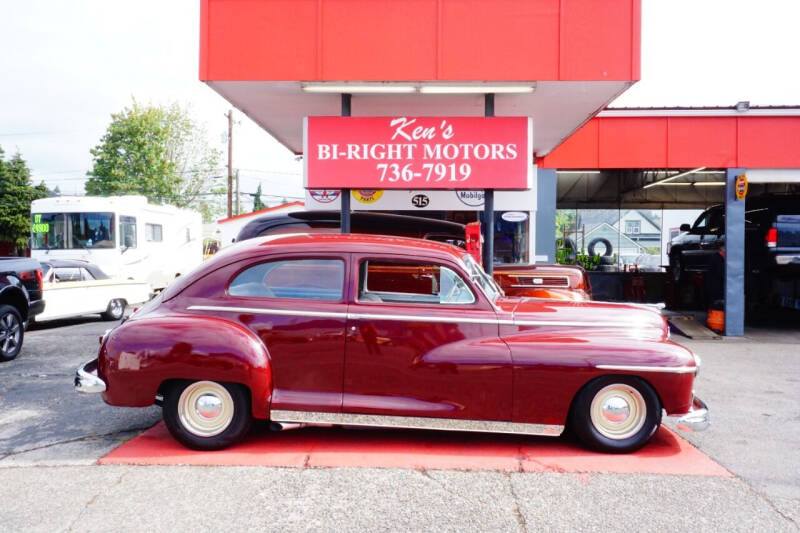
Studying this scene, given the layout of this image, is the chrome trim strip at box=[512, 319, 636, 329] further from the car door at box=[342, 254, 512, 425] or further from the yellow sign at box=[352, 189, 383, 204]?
the yellow sign at box=[352, 189, 383, 204]

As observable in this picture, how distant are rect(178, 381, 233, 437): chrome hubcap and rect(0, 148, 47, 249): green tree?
3267 centimetres

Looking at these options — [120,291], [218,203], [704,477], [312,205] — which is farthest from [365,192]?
[218,203]

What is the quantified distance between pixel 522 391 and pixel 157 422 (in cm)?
313

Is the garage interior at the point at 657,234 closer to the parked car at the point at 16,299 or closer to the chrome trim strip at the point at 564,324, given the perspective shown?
the chrome trim strip at the point at 564,324

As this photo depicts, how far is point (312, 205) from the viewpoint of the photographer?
446 inches

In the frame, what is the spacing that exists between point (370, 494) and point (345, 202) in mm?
4432

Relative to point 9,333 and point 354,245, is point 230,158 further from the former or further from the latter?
point 354,245

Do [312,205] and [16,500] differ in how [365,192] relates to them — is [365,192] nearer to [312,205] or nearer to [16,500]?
[312,205]

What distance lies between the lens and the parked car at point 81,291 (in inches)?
450

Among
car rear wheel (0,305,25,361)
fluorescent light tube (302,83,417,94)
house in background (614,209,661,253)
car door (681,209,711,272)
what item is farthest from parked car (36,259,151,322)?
house in background (614,209,661,253)

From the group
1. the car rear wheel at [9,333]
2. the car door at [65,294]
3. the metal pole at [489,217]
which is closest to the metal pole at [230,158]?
the car door at [65,294]

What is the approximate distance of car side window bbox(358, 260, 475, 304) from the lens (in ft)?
14.5

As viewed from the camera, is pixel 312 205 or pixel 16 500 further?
pixel 312 205

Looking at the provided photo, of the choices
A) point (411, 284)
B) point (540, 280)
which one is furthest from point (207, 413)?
point (540, 280)
